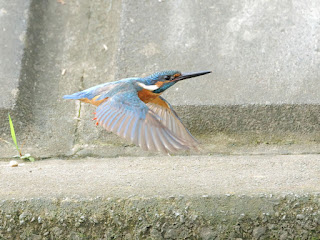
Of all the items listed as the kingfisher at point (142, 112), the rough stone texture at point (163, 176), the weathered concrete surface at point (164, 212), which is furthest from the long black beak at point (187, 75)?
the weathered concrete surface at point (164, 212)

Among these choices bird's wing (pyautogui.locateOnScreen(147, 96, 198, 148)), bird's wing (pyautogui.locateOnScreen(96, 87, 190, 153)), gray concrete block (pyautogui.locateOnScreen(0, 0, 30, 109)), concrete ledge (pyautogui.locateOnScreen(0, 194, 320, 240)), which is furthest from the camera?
gray concrete block (pyautogui.locateOnScreen(0, 0, 30, 109))

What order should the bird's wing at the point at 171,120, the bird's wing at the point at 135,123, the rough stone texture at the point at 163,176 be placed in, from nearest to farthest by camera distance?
1. the rough stone texture at the point at 163,176
2. the bird's wing at the point at 135,123
3. the bird's wing at the point at 171,120

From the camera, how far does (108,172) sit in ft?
7.97

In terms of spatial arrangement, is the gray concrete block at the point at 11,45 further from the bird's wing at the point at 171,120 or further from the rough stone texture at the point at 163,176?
the bird's wing at the point at 171,120

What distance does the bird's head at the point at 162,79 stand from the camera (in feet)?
9.71

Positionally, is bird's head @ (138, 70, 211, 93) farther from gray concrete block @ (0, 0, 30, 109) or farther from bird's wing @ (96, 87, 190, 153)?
gray concrete block @ (0, 0, 30, 109)

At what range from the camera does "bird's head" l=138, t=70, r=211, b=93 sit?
117 inches

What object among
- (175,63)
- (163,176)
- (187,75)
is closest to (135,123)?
(163,176)

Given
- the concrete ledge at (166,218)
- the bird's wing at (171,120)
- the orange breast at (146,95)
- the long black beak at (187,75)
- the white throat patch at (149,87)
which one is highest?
the long black beak at (187,75)

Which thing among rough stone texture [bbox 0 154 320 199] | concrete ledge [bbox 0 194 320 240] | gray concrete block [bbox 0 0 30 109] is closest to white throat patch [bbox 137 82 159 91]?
rough stone texture [bbox 0 154 320 199]

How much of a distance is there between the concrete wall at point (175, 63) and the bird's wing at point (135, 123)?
327 millimetres

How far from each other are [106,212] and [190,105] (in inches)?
48.8

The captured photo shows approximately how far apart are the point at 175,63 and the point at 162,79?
260 millimetres

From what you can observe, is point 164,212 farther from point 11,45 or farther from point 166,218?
point 11,45
